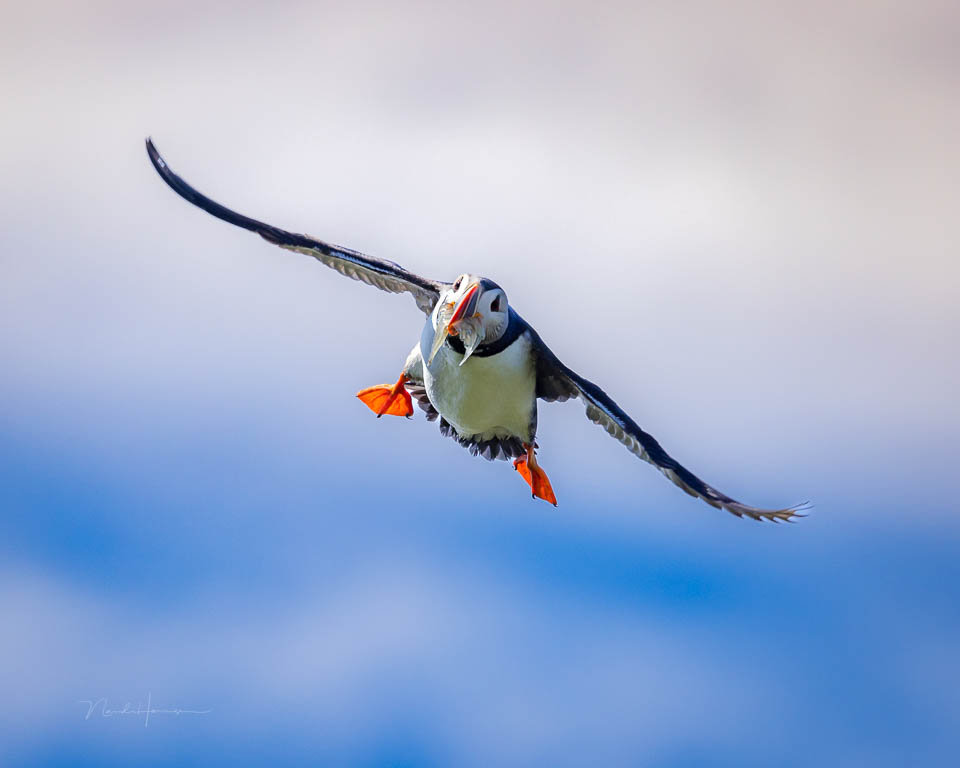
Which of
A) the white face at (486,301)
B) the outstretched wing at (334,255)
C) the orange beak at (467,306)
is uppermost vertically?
the outstretched wing at (334,255)

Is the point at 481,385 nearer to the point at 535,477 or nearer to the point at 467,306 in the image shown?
the point at 467,306

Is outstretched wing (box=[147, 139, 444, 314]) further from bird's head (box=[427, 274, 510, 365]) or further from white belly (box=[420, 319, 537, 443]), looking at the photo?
bird's head (box=[427, 274, 510, 365])

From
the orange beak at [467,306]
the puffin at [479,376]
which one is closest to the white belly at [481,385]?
the puffin at [479,376]

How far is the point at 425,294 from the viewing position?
1622 cm

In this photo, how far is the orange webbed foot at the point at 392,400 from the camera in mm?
16750

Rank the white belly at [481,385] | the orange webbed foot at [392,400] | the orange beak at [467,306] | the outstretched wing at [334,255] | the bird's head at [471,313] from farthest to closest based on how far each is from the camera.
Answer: the orange webbed foot at [392,400]
the outstretched wing at [334,255]
the white belly at [481,385]
the bird's head at [471,313]
the orange beak at [467,306]

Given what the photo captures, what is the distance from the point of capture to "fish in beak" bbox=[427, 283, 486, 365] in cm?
1391

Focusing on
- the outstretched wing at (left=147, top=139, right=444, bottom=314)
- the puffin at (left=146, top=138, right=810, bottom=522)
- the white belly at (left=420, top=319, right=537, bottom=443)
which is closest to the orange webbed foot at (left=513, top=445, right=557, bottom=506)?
the puffin at (left=146, top=138, right=810, bottom=522)

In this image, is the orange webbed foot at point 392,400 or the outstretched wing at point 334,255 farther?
the orange webbed foot at point 392,400

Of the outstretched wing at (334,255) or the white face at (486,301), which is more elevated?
the outstretched wing at (334,255)

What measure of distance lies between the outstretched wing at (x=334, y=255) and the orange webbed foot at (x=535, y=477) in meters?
2.20

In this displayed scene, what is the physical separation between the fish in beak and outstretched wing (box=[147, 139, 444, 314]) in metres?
1.30

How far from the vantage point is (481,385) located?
49.2 feet

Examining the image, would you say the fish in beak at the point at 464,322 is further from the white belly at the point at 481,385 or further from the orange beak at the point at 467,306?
the white belly at the point at 481,385
